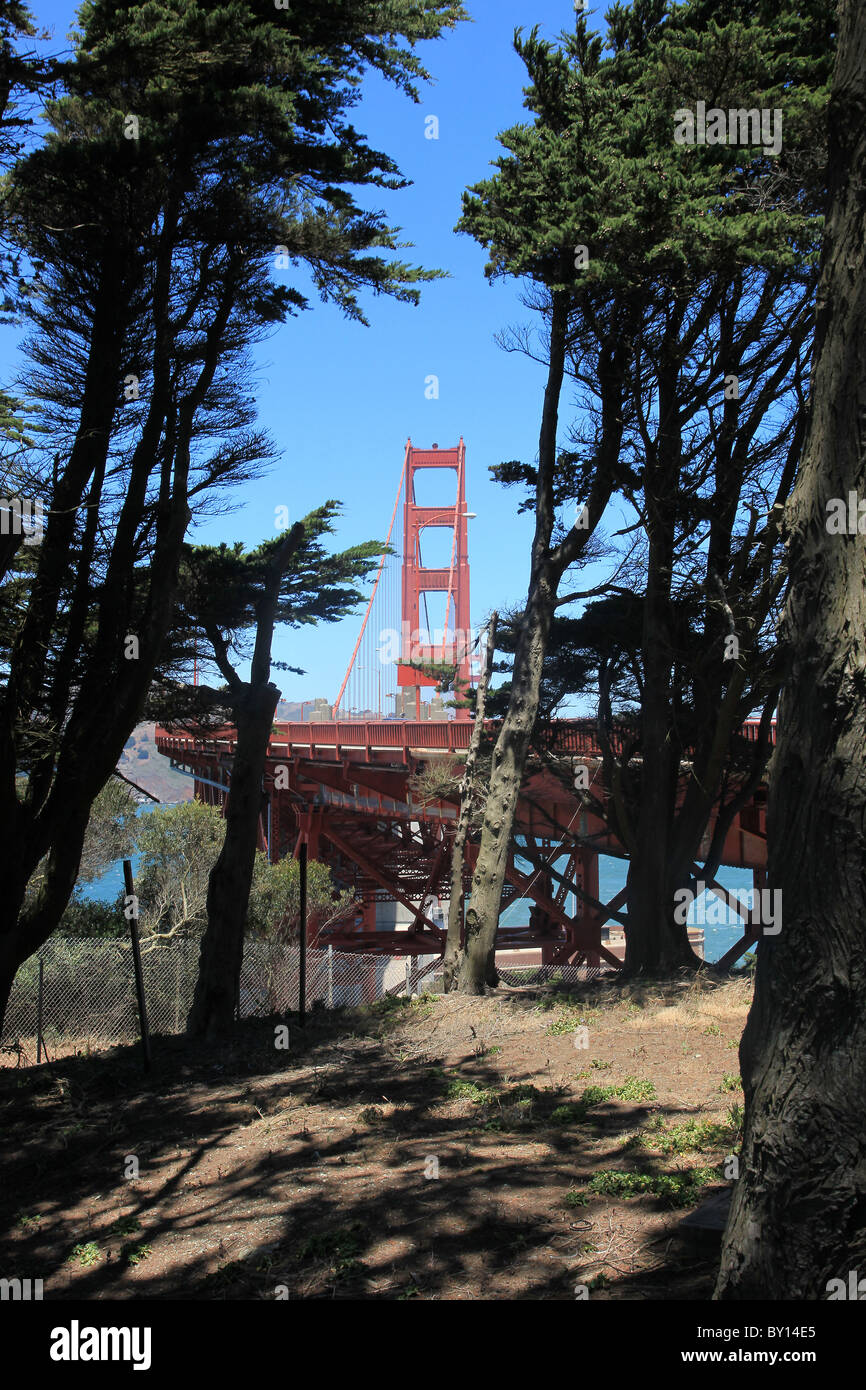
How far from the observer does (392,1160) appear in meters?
5.19

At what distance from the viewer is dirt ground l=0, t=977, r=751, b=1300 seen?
3.87 m

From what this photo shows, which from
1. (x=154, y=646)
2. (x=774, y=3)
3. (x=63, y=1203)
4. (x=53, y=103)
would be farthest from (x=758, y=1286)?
(x=774, y=3)

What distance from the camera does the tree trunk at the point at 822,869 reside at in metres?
2.68

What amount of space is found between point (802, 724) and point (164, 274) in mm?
6592

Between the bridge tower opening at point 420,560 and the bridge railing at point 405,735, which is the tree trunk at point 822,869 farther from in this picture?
the bridge tower opening at point 420,560

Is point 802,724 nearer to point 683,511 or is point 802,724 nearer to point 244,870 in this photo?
point 244,870

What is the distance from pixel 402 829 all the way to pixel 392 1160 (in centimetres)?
2543

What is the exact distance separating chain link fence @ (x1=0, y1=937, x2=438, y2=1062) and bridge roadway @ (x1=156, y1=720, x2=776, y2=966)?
405 cm

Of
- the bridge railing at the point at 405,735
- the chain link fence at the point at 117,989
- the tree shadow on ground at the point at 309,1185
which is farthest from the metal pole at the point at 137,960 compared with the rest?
the chain link fence at the point at 117,989

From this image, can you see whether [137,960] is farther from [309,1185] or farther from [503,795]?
[503,795]

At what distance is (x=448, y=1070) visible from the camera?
7277 mm

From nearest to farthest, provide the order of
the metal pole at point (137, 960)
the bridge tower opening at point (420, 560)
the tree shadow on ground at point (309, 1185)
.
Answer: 1. the tree shadow on ground at point (309, 1185)
2. the metal pole at point (137, 960)
3. the bridge tower opening at point (420, 560)

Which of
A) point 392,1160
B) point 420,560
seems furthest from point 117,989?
point 420,560

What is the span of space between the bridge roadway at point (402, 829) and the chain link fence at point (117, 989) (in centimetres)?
405
